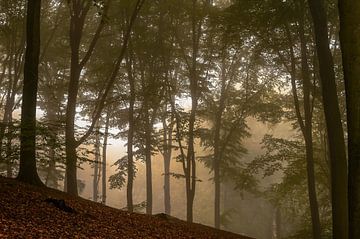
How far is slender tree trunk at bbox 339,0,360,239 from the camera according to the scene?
564 cm

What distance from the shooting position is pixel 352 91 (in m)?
5.91

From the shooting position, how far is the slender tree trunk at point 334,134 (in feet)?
30.6

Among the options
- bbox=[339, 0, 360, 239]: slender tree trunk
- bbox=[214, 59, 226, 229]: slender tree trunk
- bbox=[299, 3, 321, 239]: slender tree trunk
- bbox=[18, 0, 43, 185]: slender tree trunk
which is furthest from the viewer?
bbox=[214, 59, 226, 229]: slender tree trunk

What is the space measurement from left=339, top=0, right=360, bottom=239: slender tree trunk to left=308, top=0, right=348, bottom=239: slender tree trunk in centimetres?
378

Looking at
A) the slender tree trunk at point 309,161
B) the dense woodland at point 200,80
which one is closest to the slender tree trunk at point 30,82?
the dense woodland at point 200,80

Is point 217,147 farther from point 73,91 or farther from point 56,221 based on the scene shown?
point 56,221

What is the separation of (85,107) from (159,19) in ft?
31.0

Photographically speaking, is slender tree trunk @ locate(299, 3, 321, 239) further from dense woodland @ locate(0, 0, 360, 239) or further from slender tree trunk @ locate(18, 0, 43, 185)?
slender tree trunk @ locate(18, 0, 43, 185)

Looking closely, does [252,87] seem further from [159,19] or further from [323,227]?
[323,227]

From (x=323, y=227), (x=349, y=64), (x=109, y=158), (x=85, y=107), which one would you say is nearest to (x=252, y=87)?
(x=323, y=227)

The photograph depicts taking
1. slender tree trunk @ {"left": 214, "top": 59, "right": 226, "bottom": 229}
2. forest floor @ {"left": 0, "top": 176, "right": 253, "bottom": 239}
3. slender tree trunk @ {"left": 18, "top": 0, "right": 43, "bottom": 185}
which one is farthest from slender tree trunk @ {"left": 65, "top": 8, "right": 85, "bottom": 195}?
slender tree trunk @ {"left": 214, "top": 59, "right": 226, "bottom": 229}

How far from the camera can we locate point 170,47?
18.0 meters

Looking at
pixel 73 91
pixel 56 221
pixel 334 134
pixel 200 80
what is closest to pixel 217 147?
pixel 200 80

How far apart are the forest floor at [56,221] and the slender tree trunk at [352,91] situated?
14.1 ft
